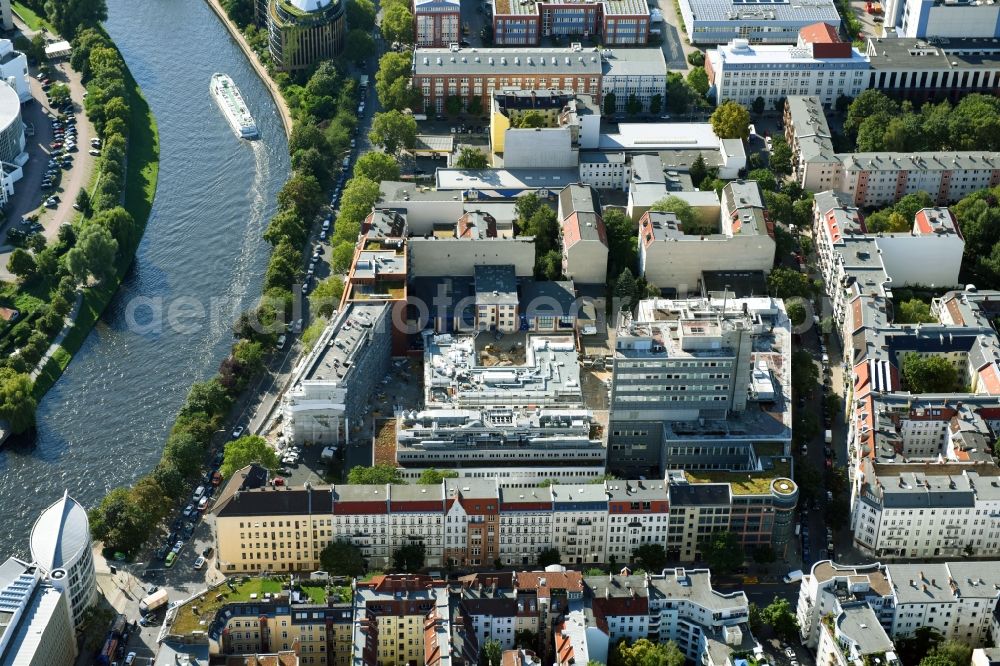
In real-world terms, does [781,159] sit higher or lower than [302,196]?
higher

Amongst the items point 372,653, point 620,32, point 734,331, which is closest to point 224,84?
point 620,32

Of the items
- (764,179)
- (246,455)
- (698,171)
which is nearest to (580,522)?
(246,455)

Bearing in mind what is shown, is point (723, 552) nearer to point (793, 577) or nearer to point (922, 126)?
point (793, 577)

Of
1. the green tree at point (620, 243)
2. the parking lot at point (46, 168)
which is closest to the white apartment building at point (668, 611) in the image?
the green tree at point (620, 243)

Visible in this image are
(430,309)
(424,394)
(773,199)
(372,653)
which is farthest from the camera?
(773,199)

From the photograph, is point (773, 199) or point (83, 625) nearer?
point (83, 625)

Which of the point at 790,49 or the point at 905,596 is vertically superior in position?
the point at 790,49

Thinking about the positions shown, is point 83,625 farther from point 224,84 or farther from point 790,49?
point 790,49

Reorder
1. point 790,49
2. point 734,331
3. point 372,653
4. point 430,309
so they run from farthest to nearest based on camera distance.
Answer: point 790,49
point 430,309
point 734,331
point 372,653

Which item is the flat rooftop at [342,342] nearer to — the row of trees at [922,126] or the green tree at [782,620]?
the green tree at [782,620]
